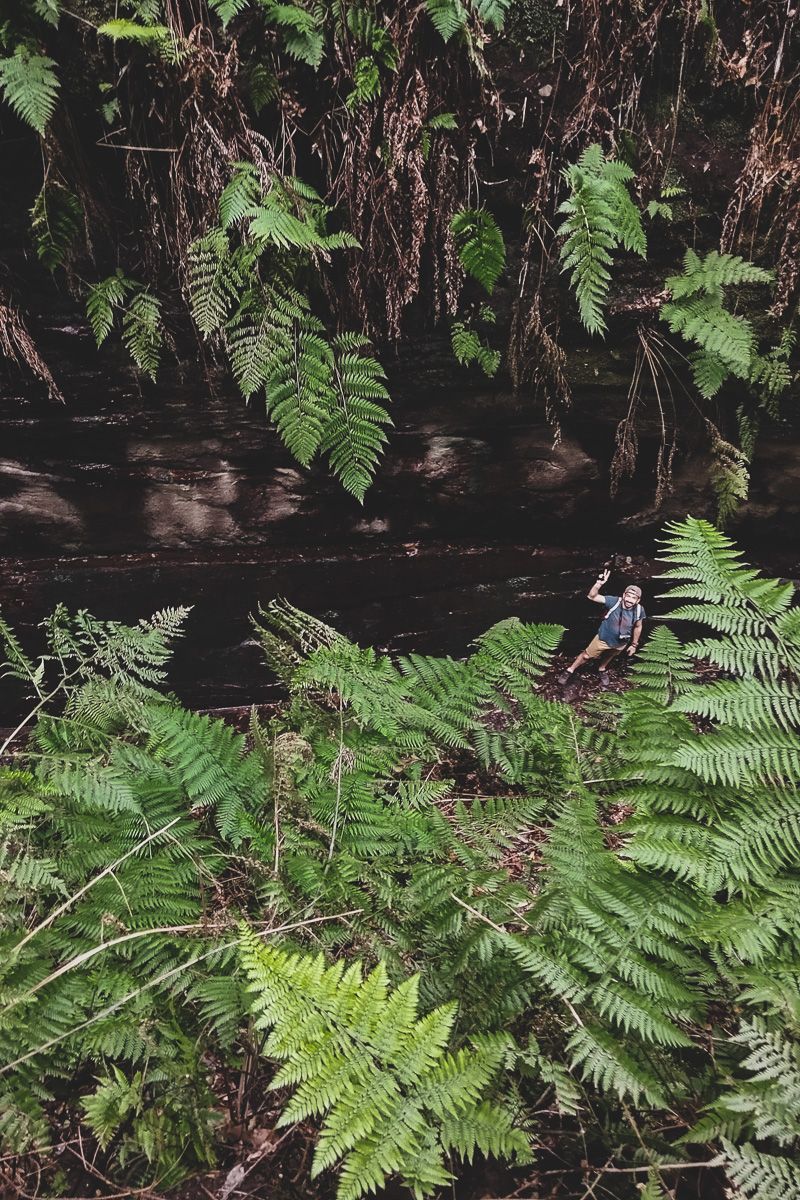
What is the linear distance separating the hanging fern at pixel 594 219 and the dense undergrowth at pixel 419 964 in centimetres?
187

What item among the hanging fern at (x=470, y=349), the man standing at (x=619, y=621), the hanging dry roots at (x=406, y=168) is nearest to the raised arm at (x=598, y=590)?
the man standing at (x=619, y=621)

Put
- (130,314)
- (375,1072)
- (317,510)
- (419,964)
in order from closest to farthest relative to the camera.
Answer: (375,1072) → (419,964) → (130,314) → (317,510)

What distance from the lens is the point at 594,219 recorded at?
11.1 feet

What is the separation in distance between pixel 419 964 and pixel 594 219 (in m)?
3.60

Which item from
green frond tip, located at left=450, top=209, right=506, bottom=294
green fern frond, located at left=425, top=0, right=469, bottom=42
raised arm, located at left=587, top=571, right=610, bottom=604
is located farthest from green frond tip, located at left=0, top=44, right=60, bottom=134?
raised arm, located at left=587, top=571, right=610, bottom=604

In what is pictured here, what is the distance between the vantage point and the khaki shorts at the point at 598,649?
480 cm

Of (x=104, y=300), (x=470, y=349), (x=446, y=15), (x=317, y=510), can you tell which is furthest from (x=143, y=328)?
(x=446, y=15)

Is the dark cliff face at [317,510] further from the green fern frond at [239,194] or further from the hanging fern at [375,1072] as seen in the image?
the hanging fern at [375,1072]

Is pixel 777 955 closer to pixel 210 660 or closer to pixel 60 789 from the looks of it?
pixel 60 789

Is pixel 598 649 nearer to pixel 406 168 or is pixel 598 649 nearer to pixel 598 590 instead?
pixel 598 590

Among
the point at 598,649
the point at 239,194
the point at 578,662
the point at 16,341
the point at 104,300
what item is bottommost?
the point at 578,662

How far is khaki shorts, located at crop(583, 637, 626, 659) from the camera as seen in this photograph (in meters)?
4.80

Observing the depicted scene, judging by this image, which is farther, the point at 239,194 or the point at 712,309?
the point at 712,309

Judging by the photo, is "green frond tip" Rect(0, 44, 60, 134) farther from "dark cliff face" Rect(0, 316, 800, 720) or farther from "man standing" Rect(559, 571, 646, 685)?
"man standing" Rect(559, 571, 646, 685)
